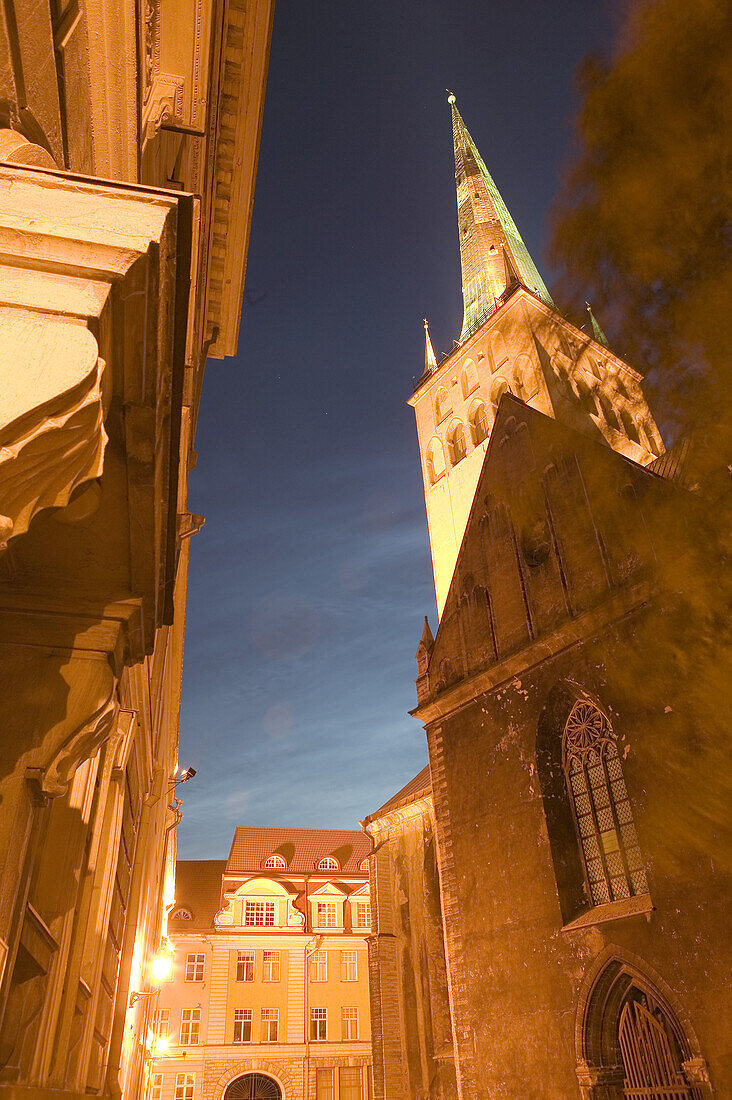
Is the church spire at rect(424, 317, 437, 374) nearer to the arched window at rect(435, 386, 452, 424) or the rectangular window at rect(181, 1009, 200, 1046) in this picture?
the arched window at rect(435, 386, 452, 424)

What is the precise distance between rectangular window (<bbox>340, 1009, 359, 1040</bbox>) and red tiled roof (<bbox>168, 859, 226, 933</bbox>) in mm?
8298

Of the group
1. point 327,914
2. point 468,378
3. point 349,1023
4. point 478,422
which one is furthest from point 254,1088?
point 468,378

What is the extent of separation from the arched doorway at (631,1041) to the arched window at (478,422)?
79.4ft

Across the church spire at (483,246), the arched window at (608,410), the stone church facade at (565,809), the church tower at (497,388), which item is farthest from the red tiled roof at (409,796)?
the church spire at (483,246)

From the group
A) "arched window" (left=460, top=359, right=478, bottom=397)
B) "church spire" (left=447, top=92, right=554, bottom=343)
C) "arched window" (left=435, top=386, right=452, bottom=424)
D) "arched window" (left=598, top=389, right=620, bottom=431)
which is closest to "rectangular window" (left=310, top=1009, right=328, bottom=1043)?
"arched window" (left=435, top=386, right=452, bottom=424)

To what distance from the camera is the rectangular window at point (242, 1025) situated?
118ft

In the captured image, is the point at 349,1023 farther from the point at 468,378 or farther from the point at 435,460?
the point at 468,378

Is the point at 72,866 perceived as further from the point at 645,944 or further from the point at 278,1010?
the point at 278,1010

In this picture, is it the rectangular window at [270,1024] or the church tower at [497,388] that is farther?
the rectangular window at [270,1024]

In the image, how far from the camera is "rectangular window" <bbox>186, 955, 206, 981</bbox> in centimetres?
3681

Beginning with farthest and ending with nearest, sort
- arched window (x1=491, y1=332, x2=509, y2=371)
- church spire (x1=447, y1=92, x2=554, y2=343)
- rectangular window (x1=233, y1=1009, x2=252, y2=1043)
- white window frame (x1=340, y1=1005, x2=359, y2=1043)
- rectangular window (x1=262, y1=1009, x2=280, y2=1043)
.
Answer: church spire (x1=447, y1=92, x2=554, y2=343) → white window frame (x1=340, y1=1005, x2=359, y2=1043) → rectangular window (x1=262, y1=1009, x2=280, y2=1043) → rectangular window (x1=233, y1=1009, x2=252, y2=1043) → arched window (x1=491, y1=332, x2=509, y2=371)

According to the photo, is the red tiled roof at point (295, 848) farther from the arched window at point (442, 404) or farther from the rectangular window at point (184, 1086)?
the arched window at point (442, 404)

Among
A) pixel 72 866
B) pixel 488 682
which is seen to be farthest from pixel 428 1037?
pixel 72 866

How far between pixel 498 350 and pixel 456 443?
4770mm
